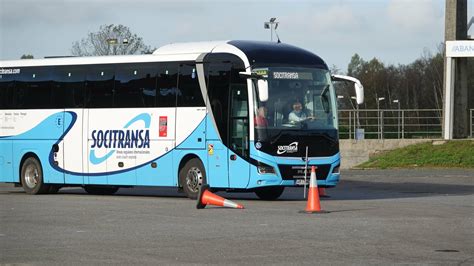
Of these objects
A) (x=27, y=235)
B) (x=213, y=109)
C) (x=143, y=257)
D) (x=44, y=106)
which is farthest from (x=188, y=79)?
(x=143, y=257)

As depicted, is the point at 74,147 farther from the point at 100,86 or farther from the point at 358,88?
the point at 358,88

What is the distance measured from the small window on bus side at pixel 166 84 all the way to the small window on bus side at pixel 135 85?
15 centimetres

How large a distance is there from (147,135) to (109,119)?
1341 millimetres

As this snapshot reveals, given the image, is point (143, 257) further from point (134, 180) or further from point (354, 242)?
point (134, 180)

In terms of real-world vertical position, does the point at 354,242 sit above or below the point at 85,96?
below

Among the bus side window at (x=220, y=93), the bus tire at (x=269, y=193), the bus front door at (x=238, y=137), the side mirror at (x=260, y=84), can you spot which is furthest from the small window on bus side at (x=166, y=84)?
the bus tire at (x=269, y=193)

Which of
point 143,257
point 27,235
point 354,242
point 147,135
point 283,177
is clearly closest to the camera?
point 143,257

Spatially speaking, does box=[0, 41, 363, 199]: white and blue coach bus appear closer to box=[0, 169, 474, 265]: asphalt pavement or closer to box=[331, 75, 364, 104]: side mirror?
box=[331, 75, 364, 104]: side mirror

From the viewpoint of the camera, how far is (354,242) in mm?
14742

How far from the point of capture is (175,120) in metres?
25.6

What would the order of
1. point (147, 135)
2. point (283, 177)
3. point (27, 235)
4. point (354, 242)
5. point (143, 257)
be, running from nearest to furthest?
1. point (143, 257)
2. point (354, 242)
3. point (27, 235)
4. point (283, 177)
5. point (147, 135)

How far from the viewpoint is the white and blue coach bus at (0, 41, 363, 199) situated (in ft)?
80.0

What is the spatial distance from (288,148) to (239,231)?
26.5 ft

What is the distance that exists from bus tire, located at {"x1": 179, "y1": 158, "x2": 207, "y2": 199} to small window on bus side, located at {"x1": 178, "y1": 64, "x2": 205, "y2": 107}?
4.29 ft
